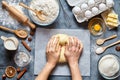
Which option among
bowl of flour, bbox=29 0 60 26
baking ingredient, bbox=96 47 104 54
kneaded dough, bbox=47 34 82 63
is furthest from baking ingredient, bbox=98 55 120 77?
bowl of flour, bbox=29 0 60 26

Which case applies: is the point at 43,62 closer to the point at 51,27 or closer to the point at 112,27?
the point at 51,27

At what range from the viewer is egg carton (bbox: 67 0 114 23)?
4.23 feet

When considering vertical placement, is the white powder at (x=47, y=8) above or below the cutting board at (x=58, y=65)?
above

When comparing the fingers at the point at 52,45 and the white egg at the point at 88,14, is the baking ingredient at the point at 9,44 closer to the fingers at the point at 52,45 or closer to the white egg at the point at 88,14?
the fingers at the point at 52,45

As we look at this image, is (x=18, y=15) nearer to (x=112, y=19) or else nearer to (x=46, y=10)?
(x=46, y=10)

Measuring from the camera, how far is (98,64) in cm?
129

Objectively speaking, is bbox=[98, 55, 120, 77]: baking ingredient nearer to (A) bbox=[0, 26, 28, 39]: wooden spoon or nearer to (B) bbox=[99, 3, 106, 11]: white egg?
(B) bbox=[99, 3, 106, 11]: white egg

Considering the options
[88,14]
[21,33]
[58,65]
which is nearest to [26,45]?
[21,33]

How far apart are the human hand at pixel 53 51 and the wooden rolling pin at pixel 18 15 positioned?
0.09m

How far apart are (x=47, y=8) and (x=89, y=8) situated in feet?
0.54

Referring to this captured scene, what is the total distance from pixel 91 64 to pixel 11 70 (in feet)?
1.06

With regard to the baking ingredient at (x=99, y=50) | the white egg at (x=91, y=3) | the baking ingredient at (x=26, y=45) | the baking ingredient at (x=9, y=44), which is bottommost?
the baking ingredient at (x=99, y=50)

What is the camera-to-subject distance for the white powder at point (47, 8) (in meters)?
1.31

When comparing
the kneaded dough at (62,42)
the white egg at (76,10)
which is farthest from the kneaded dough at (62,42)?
the white egg at (76,10)
